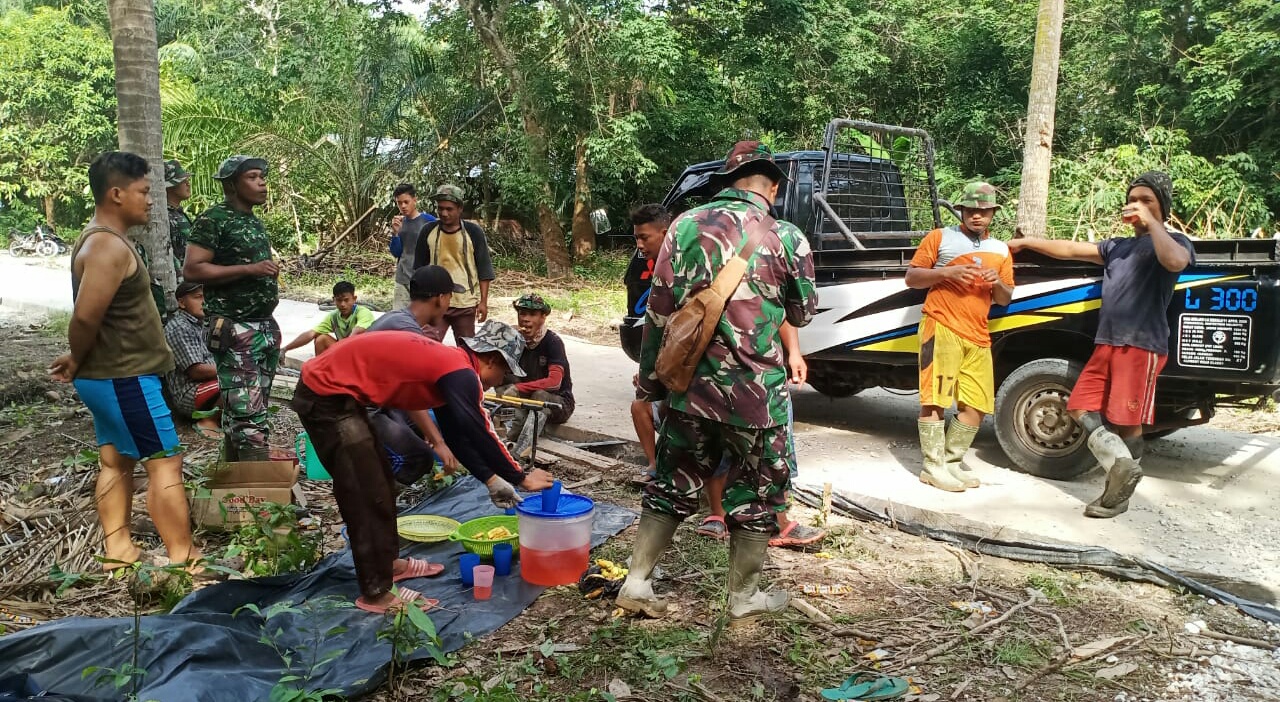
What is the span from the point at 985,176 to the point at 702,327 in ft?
54.8

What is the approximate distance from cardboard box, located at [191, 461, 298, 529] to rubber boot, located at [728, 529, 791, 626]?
2.43 metres

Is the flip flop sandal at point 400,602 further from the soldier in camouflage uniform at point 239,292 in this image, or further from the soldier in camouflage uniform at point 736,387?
the soldier in camouflage uniform at point 239,292

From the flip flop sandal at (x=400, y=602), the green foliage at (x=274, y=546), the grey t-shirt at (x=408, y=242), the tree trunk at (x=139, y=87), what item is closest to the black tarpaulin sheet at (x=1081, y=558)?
the flip flop sandal at (x=400, y=602)

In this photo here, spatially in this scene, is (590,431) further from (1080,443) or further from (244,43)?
(244,43)

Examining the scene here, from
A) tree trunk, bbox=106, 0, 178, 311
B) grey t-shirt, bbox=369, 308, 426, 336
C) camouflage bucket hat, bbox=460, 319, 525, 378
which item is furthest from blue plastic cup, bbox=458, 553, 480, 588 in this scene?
tree trunk, bbox=106, 0, 178, 311

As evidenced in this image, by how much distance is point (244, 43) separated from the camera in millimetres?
20125

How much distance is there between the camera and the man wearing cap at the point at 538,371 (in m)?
6.16

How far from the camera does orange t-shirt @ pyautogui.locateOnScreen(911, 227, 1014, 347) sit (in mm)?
5324

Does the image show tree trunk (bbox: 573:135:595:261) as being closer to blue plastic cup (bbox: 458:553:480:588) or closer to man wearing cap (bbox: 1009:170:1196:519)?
man wearing cap (bbox: 1009:170:1196:519)

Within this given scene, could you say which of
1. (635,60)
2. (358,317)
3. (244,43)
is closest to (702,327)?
(358,317)

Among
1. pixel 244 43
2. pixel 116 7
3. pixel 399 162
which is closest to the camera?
pixel 116 7

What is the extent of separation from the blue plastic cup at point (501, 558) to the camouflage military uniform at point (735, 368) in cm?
80

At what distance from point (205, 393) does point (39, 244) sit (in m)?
21.0

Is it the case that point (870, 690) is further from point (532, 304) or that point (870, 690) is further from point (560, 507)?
point (532, 304)
